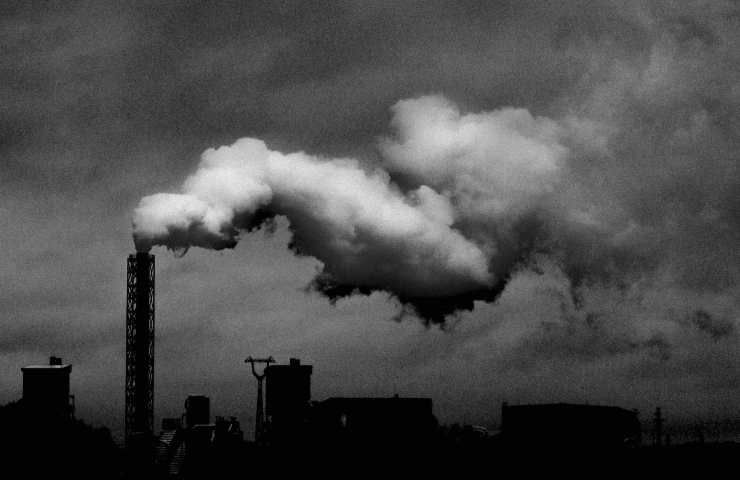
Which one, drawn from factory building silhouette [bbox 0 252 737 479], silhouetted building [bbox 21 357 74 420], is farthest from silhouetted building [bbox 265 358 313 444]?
silhouetted building [bbox 21 357 74 420]

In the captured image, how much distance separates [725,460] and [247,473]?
29.7 m

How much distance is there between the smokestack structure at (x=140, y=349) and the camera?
76.9 m

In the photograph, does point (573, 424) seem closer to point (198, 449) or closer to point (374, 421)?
point (374, 421)

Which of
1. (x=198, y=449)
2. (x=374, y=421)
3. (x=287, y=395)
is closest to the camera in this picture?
(x=374, y=421)

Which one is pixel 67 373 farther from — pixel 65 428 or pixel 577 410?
→ pixel 577 410

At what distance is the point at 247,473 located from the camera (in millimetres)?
67500

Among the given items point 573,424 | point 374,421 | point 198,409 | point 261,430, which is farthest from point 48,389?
point 573,424

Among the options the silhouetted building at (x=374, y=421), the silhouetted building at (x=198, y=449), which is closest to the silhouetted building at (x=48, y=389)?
the silhouetted building at (x=198, y=449)

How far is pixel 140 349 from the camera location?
262 feet

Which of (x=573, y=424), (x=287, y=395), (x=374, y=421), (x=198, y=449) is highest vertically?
(x=287, y=395)

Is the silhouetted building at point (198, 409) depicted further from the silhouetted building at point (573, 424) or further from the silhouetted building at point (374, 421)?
the silhouetted building at point (573, 424)

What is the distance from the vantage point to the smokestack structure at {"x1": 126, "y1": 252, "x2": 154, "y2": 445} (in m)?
76.9

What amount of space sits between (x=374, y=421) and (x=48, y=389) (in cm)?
3290

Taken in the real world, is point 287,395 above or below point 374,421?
above
